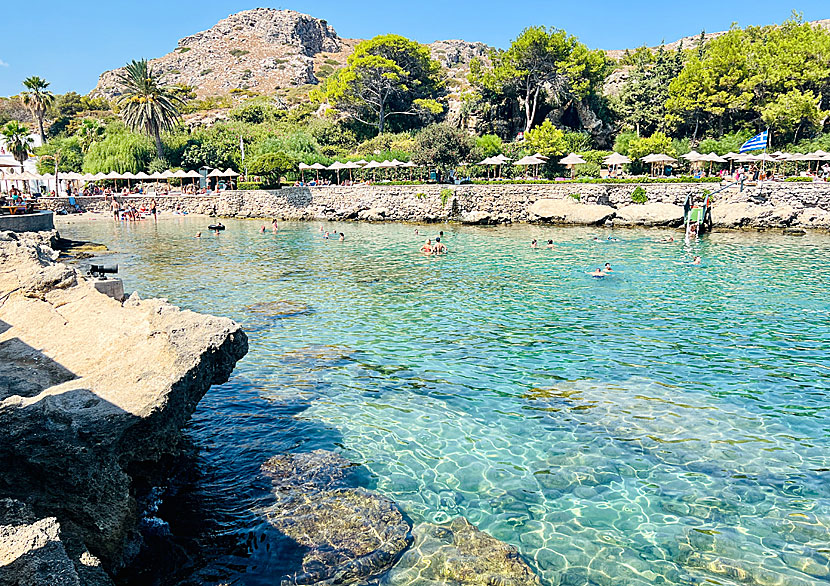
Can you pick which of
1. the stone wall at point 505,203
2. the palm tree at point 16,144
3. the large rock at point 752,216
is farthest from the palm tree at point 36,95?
the large rock at point 752,216

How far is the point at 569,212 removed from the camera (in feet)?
124

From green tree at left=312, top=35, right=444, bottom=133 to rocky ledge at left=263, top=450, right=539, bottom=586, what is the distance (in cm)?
6423

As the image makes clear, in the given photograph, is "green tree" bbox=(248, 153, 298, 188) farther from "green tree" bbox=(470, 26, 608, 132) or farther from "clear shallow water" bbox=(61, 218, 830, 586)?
"clear shallow water" bbox=(61, 218, 830, 586)

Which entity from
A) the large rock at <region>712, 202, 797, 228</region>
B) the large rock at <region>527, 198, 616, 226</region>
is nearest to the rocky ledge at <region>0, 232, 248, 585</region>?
the large rock at <region>527, 198, 616, 226</region>

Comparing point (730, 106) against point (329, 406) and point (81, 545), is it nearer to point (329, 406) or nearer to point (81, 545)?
point (329, 406)

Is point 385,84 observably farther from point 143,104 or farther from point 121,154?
point 121,154

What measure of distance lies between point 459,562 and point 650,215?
35.0 m

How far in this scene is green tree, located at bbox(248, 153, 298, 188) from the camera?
156ft

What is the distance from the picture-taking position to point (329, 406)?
372 inches

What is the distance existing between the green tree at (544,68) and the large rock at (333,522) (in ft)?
192

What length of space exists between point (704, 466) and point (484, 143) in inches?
1984

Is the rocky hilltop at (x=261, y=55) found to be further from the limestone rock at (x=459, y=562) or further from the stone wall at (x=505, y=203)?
the limestone rock at (x=459, y=562)

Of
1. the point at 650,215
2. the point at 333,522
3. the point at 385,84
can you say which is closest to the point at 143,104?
the point at 385,84

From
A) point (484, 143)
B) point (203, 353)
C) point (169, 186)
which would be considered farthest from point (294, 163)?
point (203, 353)
